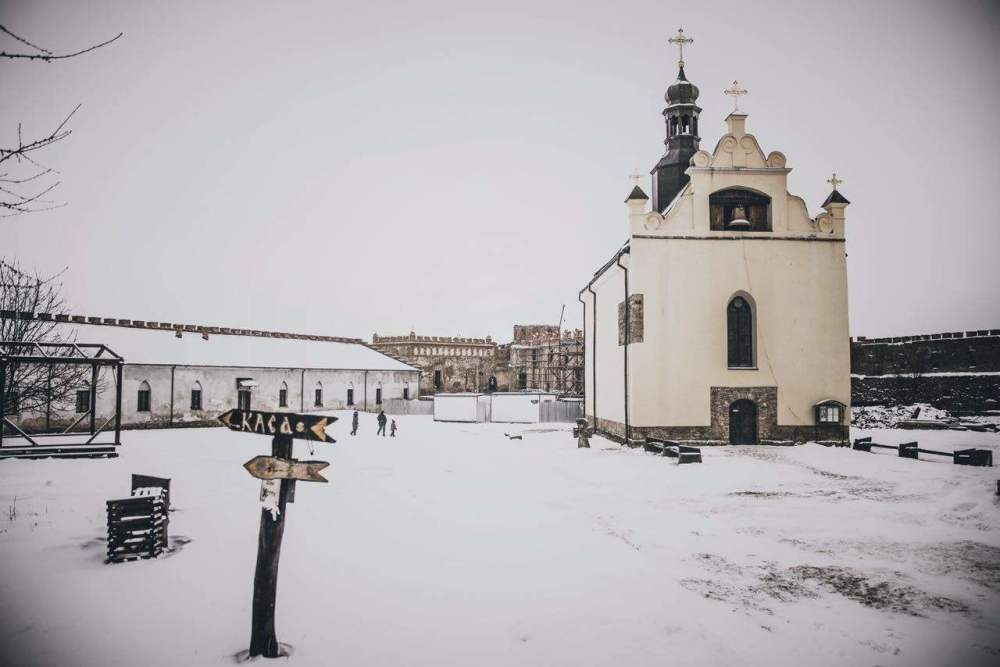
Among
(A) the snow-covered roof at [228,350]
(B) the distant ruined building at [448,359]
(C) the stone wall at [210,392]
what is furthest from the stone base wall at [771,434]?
(B) the distant ruined building at [448,359]

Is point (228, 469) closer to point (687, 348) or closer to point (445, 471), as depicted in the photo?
point (445, 471)

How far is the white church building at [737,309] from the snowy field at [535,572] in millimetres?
6318

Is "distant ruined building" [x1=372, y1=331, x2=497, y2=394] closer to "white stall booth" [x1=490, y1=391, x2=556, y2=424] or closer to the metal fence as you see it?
"white stall booth" [x1=490, y1=391, x2=556, y2=424]

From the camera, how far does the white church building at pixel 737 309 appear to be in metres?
22.6

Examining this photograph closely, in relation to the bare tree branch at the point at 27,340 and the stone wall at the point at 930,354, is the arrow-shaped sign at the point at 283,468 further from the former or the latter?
the stone wall at the point at 930,354

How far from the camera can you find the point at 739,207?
76.5ft

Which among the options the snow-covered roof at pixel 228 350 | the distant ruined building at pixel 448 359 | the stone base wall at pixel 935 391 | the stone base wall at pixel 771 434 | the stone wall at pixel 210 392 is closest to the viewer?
the stone base wall at pixel 771 434

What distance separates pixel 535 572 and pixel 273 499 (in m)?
4.39

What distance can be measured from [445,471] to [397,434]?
43.5ft

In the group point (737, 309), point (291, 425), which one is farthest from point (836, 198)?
point (291, 425)

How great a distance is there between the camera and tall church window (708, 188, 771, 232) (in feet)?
76.6

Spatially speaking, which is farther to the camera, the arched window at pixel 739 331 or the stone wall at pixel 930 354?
the stone wall at pixel 930 354

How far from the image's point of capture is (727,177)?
2331cm

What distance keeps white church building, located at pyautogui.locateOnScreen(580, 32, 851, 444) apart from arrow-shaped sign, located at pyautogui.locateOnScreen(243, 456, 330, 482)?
17959mm
